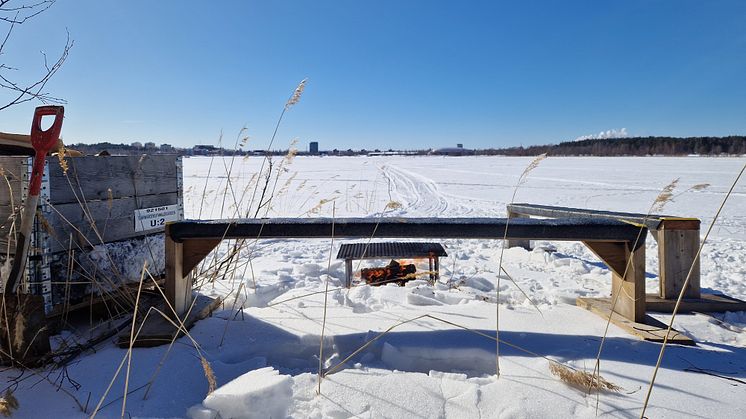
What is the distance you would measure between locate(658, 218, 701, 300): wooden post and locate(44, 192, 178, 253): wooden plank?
149 inches

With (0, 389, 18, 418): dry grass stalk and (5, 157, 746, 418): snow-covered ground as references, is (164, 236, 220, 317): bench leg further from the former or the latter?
(0, 389, 18, 418): dry grass stalk

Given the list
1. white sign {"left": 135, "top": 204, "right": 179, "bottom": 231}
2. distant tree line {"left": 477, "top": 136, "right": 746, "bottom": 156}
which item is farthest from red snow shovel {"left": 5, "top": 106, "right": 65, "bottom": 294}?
distant tree line {"left": 477, "top": 136, "right": 746, "bottom": 156}

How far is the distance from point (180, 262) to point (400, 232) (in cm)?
132

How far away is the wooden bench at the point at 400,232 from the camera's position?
92.2 inches

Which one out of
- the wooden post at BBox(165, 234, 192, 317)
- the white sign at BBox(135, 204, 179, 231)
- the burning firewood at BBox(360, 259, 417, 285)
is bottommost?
the burning firewood at BBox(360, 259, 417, 285)

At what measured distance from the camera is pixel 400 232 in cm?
239

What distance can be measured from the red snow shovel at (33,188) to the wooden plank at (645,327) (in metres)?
2.77

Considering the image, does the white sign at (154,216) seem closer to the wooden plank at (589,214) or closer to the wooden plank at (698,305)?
the wooden plank at (589,214)

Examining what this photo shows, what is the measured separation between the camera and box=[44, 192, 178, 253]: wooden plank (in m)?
2.30

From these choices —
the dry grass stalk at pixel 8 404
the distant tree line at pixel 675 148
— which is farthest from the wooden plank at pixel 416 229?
the distant tree line at pixel 675 148

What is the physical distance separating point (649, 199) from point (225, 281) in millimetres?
12160

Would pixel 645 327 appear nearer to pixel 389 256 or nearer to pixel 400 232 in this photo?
pixel 400 232

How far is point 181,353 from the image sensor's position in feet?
6.72

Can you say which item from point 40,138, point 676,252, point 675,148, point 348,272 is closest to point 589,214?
point 676,252
